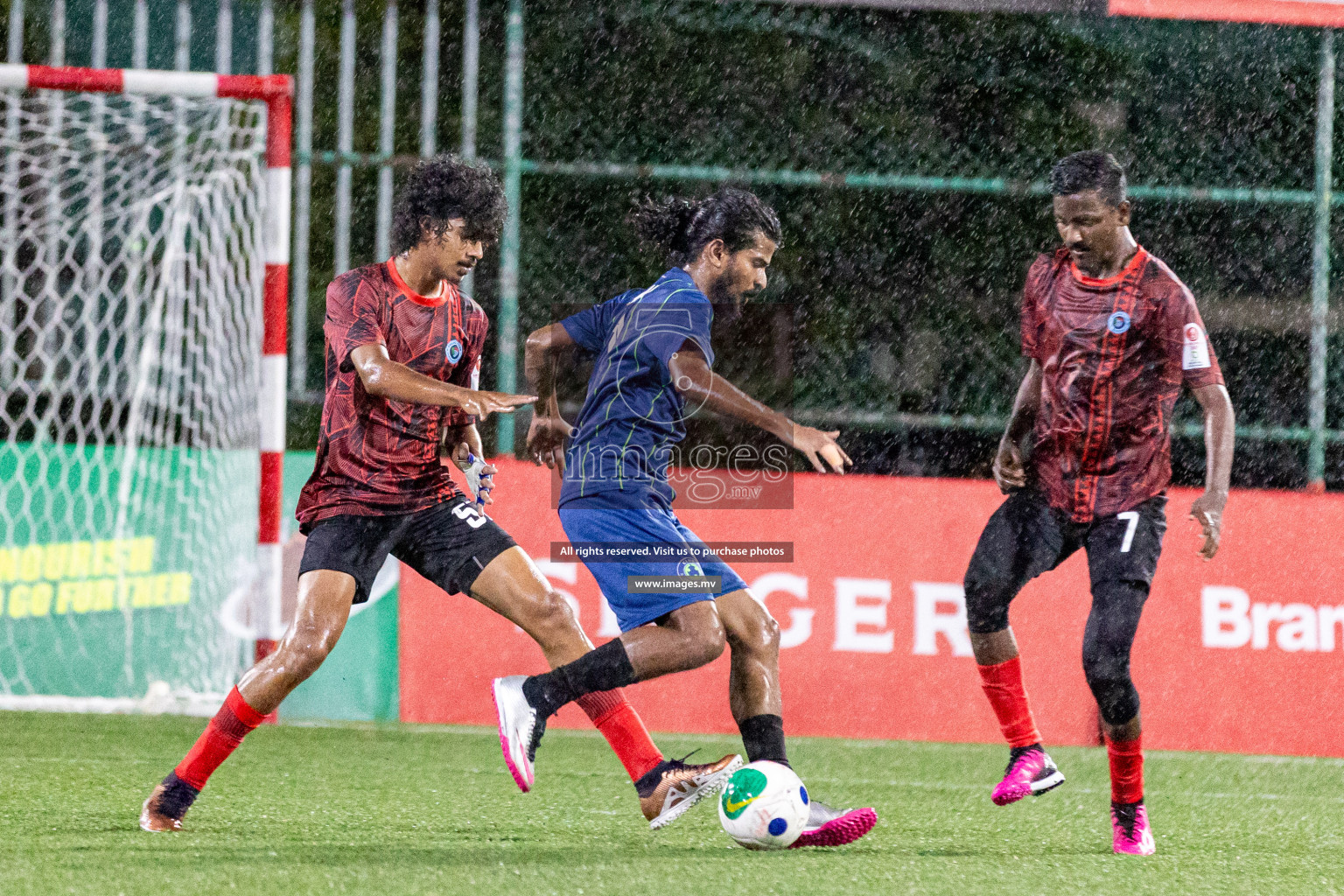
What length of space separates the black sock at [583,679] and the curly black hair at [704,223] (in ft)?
3.54

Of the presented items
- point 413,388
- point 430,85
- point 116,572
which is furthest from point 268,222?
point 413,388

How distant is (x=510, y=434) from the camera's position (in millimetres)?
7379

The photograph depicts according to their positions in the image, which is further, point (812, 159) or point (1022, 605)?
point (812, 159)

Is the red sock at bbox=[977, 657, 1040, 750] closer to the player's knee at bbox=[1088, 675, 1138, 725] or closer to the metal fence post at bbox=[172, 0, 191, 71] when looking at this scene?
the player's knee at bbox=[1088, 675, 1138, 725]

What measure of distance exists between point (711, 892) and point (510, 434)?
4.20 m

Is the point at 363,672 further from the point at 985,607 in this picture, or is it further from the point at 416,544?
the point at 985,607

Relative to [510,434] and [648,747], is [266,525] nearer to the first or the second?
[510,434]

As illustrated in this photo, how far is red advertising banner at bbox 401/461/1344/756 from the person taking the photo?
22.3 feet

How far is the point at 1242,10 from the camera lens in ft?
26.3

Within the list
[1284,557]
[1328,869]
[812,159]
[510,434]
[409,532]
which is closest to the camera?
[1328,869]

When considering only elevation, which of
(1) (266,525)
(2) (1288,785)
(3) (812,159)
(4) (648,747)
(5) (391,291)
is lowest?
(2) (1288,785)

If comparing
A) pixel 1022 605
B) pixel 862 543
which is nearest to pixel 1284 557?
pixel 1022 605

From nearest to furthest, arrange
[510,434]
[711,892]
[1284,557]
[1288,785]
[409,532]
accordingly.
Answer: [711,892], [409,532], [1288,785], [1284,557], [510,434]

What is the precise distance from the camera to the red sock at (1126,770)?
4.14 m
